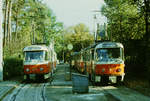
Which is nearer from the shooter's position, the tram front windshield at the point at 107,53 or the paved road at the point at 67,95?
the paved road at the point at 67,95

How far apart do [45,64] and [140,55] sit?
7.31 m

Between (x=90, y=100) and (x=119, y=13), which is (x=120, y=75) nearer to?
(x=90, y=100)

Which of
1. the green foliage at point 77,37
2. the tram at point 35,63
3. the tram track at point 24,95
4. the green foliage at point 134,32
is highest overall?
the green foliage at point 77,37

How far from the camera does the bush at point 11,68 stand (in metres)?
24.7

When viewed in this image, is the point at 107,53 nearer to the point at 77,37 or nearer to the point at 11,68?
the point at 11,68

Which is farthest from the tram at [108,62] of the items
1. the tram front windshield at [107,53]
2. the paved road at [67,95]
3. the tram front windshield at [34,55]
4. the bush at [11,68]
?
the bush at [11,68]

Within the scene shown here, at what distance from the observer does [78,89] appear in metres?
14.7

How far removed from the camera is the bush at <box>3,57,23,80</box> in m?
24.7

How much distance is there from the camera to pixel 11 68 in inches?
1053

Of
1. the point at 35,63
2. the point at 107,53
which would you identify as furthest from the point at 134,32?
the point at 35,63

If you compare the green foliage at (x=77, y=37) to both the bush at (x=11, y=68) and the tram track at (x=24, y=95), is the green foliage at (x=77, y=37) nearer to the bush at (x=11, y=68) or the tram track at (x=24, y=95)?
the bush at (x=11, y=68)

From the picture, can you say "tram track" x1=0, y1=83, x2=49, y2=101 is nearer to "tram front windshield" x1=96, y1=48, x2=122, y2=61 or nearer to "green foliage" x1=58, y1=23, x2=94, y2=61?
"tram front windshield" x1=96, y1=48, x2=122, y2=61

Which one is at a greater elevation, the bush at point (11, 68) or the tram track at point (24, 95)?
the bush at point (11, 68)

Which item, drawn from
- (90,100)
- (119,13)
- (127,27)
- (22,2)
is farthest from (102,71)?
(22,2)
